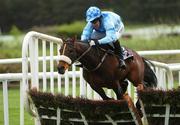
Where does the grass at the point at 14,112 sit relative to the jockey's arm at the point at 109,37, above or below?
below

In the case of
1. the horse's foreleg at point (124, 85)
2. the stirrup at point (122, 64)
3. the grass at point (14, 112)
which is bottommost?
the grass at point (14, 112)

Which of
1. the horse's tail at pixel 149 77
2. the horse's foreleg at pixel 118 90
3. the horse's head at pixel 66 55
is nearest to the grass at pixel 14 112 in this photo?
the horse's tail at pixel 149 77

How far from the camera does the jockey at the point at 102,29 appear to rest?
A: 23.2ft

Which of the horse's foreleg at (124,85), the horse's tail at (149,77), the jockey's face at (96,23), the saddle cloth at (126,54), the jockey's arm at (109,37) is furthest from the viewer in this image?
the horse's tail at (149,77)

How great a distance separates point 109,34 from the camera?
7059 millimetres

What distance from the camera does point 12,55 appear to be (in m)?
16.3

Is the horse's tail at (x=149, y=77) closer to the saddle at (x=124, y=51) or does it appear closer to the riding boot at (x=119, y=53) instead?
the saddle at (x=124, y=51)

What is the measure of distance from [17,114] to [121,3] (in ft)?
92.8

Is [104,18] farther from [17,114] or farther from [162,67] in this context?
[17,114]

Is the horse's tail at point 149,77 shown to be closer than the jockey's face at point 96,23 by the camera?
No

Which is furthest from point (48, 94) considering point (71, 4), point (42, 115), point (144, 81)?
point (71, 4)

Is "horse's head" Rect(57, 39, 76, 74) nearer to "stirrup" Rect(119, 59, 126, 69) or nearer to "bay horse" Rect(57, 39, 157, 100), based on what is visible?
"bay horse" Rect(57, 39, 157, 100)

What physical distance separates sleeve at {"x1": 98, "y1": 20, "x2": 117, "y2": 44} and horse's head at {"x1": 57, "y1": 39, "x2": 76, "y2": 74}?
46 centimetres

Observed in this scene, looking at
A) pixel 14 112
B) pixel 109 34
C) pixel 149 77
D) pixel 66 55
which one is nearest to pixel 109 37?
pixel 109 34
